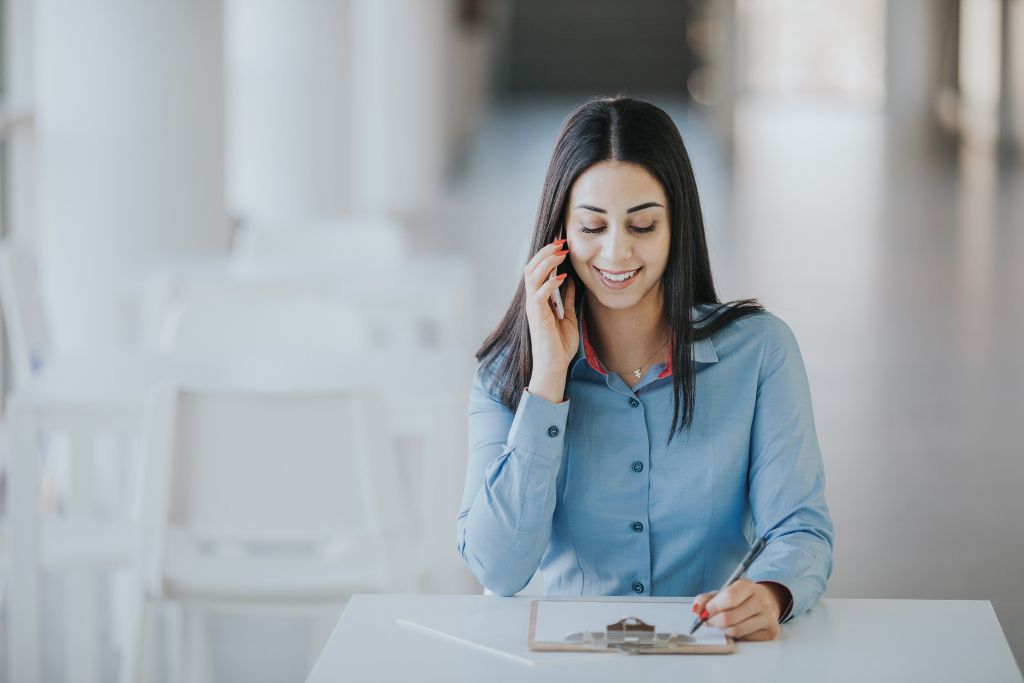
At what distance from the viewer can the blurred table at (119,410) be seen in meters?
3.12

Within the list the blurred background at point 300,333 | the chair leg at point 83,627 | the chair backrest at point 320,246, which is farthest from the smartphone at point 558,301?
the chair backrest at point 320,246

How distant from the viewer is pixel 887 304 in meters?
8.17

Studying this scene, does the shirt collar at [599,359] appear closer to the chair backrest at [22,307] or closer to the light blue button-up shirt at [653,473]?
the light blue button-up shirt at [653,473]

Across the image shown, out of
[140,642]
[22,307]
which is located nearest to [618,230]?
[140,642]

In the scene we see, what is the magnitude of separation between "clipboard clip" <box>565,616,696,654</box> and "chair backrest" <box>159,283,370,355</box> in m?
2.15

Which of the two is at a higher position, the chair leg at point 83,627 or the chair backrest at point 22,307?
the chair backrest at point 22,307

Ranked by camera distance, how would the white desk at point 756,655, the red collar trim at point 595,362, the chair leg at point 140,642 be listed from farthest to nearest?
the chair leg at point 140,642 < the red collar trim at point 595,362 < the white desk at point 756,655

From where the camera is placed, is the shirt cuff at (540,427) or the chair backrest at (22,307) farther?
the chair backrest at (22,307)

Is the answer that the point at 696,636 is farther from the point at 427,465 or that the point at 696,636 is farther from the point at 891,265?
the point at 891,265

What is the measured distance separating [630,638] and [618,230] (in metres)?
0.57

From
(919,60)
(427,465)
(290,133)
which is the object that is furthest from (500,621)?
(919,60)

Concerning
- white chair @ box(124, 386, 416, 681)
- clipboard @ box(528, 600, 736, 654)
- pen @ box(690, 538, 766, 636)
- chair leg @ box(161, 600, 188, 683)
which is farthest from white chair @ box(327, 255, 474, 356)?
clipboard @ box(528, 600, 736, 654)

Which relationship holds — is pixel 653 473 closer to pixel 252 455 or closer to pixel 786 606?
pixel 786 606

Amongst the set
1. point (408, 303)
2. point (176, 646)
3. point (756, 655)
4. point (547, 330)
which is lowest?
point (176, 646)
